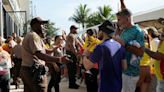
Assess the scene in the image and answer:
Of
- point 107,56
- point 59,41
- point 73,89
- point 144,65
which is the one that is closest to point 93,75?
point 59,41

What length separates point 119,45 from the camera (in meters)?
6.57

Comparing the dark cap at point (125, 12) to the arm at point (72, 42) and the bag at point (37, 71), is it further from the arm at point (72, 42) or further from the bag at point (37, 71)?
the arm at point (72, 42)

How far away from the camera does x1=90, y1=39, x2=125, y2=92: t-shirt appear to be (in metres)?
6.46

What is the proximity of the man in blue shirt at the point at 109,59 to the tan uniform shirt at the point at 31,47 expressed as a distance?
3.59 feet

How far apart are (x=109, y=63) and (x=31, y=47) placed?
4.60 feet

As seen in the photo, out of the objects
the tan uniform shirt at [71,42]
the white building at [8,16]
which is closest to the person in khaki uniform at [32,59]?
the tan uniform shirt at [71,42]

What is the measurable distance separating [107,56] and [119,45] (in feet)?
0.82

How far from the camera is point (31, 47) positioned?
725cm

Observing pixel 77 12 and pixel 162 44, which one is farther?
pixel 77 12

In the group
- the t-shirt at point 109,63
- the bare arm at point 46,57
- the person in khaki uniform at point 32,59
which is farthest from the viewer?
the person in khaki uniform at point 32,59

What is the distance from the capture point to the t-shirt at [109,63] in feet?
21.2

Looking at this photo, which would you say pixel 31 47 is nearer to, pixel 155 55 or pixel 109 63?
pixel 109 63

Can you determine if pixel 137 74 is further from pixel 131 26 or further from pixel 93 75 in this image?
pixel 93 75

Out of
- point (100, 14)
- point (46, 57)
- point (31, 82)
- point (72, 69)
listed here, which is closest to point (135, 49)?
point (46, 57)
